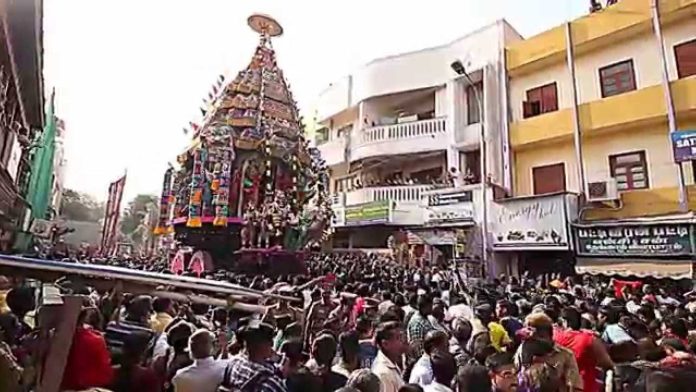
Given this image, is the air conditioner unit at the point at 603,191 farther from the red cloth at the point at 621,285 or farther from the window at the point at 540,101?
the window at the point at 540,101

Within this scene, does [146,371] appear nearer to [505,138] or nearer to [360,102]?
[505,138]

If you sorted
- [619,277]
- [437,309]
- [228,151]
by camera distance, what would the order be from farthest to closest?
[228,151] → [619,277] → [437,309]

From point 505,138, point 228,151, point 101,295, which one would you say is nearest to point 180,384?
point 101,295

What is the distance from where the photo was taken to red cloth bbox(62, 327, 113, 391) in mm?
2963

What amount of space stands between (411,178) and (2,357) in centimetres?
1947

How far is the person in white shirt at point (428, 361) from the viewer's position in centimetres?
336

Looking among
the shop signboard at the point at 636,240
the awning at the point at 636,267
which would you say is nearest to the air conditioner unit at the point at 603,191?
the shop signboard at the point at 636,240

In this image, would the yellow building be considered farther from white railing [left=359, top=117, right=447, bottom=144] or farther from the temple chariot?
the temple chariot

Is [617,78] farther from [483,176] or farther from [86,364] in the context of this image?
[86,364]

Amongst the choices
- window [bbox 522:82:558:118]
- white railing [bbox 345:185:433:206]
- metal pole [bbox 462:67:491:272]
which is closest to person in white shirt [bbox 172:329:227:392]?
metal pole [bbox 462:67:491:272]

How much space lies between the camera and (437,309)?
572 centimetres

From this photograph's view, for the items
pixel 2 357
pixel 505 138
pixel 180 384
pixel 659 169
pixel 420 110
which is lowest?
pixel 180 384

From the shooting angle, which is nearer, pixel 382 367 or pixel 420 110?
pixel 382 367

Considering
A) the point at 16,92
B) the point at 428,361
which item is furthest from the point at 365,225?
the point at 428,361
